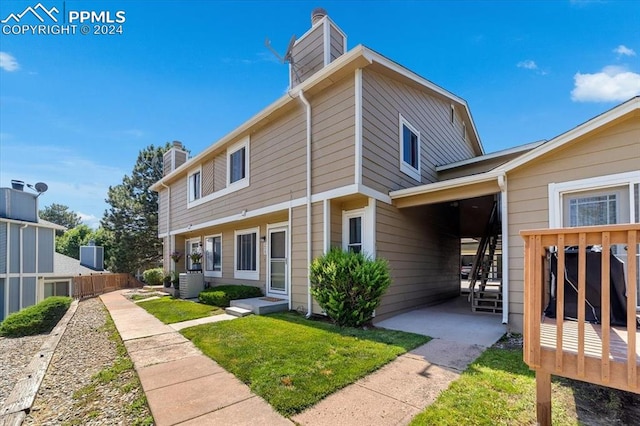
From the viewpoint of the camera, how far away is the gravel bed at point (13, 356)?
190 inches

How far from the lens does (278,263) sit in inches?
364

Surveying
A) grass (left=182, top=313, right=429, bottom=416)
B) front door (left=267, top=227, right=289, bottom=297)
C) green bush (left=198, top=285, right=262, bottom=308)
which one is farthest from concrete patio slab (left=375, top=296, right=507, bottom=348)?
green bush (left=198, top=285, right=262, bottom=308)

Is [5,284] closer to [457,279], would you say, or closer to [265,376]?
[265,376]

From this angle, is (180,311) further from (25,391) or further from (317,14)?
(317,14)

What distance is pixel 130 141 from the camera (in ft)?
87.6

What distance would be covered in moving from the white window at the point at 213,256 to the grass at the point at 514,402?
10.4 meters

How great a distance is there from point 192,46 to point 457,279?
481 inches

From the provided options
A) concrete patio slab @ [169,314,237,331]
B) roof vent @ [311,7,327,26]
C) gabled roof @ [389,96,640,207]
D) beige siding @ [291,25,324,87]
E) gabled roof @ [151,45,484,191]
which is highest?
roof vent @ [311,7,327,26]

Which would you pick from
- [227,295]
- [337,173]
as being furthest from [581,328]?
[227,295]

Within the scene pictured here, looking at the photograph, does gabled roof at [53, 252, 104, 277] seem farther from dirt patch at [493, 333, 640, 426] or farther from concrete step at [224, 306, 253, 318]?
dirt patch at [493, 333, 640, 426]

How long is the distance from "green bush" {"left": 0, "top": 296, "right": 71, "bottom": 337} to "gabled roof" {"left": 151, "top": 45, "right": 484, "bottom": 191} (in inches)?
262

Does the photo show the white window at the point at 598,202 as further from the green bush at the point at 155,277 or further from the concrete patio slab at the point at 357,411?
the green bush at the point at 155,277

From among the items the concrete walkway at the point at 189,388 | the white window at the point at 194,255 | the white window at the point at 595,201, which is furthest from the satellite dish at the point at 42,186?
the white window at the point at 595,201

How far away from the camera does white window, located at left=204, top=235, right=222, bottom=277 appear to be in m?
12.6
